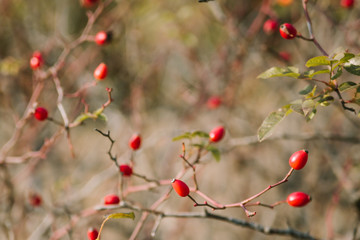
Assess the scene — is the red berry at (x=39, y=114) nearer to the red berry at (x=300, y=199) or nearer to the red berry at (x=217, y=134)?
the red berry at (x=217, y=134)

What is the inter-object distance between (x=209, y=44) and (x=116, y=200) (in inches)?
138

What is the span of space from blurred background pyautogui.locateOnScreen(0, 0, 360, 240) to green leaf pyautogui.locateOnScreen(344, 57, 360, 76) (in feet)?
4.61

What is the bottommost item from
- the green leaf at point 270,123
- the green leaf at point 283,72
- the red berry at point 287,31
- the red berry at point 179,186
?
the red berry at point 179,186

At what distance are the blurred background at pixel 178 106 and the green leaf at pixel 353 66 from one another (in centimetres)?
140

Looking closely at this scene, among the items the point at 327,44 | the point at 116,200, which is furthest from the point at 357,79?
the point at 116,200

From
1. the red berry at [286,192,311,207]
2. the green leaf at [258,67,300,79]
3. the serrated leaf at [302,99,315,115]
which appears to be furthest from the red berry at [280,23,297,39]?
the red berry at [286,192,311,207]

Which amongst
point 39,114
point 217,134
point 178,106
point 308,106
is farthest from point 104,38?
point 178,106

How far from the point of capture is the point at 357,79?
2.55 m

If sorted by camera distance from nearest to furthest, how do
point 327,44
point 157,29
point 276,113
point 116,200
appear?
point 276,113 < point 116,200 < point 327,44 < point 157,29

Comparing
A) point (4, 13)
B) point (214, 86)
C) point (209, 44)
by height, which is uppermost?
point (4, 13)

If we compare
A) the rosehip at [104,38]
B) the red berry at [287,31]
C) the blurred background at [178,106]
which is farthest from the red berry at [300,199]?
the blurred background at [178,106]

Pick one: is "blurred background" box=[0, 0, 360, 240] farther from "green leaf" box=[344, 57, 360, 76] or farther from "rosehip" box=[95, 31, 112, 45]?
"green leaf" box=[344, 57, 360, 76]

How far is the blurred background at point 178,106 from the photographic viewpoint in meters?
2.67

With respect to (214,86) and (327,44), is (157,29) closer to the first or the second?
(214,86)
